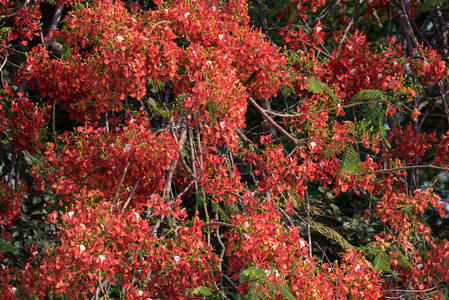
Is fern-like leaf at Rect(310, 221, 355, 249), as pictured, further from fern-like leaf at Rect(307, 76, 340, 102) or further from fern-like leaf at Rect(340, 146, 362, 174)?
fern-like leaf at Rect(307, 76, 340, 102)

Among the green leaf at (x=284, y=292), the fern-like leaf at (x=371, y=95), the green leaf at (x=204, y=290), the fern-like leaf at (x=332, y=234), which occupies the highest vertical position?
the fern-like leaf at (x=371, y=95)

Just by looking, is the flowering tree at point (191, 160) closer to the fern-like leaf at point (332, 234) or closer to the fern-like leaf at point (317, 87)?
the fern-like leaf at point (317, 87)

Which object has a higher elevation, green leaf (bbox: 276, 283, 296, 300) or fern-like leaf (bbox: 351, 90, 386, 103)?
fern-like leaf (bbox: 351, 90, 386, 103)

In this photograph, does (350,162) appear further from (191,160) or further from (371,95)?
(191,160)

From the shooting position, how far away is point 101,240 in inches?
87.7

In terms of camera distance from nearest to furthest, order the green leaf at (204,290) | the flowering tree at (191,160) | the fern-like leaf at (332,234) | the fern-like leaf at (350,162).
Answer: the green leaf at (204,290)
the flowering tree at (191,160)
the fern-like leaf at (350,162)
the fern-like leaf at (332,234)

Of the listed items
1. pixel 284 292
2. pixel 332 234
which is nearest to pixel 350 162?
pixel 332 234

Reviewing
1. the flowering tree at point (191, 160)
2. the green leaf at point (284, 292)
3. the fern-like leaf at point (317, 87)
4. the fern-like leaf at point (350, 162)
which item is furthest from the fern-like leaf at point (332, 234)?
the green leaf at point (284, 292)

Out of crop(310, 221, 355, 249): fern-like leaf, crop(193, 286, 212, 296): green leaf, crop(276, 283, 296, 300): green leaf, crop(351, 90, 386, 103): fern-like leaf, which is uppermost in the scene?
crop(351, 90, 386, 103): fern-like leaf

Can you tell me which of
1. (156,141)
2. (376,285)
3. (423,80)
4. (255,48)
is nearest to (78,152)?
(156,141)

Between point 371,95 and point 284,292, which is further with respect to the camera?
point 371,95

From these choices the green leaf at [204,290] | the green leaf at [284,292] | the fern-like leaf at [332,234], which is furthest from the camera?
the fern-like leaf at [332,234]

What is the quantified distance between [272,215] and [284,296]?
0.42 meters

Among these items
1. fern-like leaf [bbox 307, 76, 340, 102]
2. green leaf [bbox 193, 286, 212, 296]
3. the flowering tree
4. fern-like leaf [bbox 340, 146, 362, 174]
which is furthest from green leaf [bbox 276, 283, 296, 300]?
fern-like leaf [bbox 307, 76, 340, 102]
